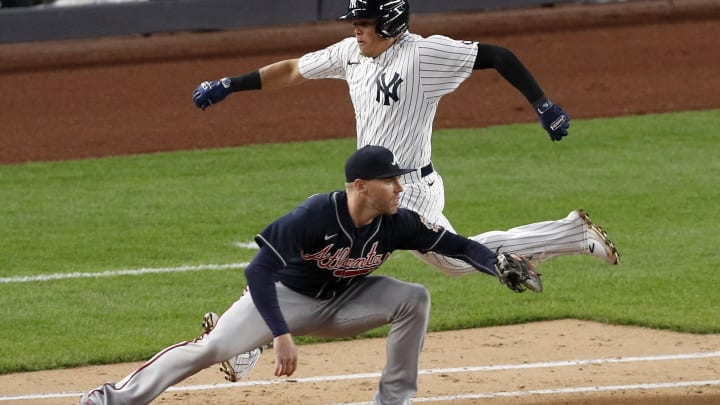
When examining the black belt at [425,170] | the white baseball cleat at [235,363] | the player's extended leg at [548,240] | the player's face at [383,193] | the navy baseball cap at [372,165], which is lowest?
the white baseball cleat at [235,363]

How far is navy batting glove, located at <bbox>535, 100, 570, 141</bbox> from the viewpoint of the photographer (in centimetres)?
635

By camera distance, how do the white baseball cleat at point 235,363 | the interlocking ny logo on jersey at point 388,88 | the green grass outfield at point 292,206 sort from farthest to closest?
the green grass outfield at point 292,206 → the interlocking ny logo on jersey at point 388,88 → the white baseball cleat at point 235,363

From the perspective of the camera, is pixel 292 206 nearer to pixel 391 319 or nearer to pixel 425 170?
pixel 425 170

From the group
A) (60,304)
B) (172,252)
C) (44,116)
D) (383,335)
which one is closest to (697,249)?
(383,335)

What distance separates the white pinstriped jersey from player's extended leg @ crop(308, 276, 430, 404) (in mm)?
822

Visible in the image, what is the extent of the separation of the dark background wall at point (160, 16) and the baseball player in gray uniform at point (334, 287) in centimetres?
1324

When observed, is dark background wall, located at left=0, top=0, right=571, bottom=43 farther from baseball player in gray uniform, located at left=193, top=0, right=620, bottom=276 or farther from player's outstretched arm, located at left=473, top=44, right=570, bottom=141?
player's outstretched arm, located at left=473, top=44, right=570, bottom=141

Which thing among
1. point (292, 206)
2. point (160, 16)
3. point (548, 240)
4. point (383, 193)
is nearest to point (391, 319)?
point (383, 193)

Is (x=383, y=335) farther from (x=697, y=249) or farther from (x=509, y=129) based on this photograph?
(x=509, y=129)

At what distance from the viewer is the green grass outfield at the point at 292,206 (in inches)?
320

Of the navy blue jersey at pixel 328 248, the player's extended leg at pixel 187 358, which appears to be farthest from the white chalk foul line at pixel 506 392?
the player's extended leg at pixel 187 358

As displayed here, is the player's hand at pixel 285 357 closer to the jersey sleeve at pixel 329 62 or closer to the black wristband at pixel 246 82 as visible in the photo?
the jersey sleeve at pixel 329 62

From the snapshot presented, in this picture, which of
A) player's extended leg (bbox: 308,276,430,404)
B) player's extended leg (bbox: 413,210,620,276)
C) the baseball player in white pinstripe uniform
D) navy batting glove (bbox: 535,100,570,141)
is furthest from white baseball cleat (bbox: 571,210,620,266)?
player's extended leg (bbox: 308,276,430,404)

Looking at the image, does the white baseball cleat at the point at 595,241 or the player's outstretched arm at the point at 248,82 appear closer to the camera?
the white baseball cleat at the point at 595,241
